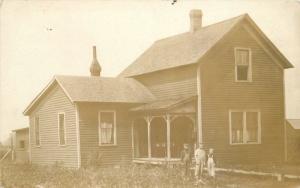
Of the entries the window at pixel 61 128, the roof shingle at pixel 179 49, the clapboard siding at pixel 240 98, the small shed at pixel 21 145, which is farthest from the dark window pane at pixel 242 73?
the small shed at pixel 21 145

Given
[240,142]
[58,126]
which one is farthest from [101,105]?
[240,142]

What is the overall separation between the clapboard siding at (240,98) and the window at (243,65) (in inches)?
8.8

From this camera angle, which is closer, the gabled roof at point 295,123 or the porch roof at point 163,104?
the porch roof at point 163,104

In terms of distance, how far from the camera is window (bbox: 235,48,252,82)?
24.3 metres

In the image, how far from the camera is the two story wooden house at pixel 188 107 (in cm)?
2359

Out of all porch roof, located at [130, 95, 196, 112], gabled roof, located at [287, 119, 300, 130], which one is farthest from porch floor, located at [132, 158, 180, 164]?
gabled roof, located at [287, 119, 300, 130]

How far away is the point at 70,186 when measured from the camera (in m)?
17.3

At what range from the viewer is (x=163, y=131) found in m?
26.5

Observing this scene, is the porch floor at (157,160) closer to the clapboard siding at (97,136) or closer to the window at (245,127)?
the clapboard siding at (97,136)

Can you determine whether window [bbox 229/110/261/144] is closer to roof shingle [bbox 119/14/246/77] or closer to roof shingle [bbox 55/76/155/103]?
roof shingle [bbox 119/14/246/77]

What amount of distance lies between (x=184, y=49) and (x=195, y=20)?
2647 mm

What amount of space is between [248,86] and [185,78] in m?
2.98

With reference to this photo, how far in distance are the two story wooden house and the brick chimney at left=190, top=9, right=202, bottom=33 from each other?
3.97 feet

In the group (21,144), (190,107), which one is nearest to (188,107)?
(190,107)
